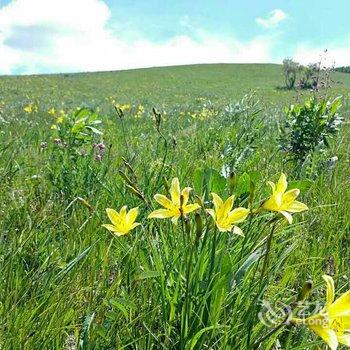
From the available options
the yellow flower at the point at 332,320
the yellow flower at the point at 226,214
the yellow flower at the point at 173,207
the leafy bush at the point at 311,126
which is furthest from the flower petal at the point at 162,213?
the leafy bush at the point at 311,126

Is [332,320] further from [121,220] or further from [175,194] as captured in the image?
[121,220]

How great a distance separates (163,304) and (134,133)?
5500 mm

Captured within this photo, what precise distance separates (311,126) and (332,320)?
327cm

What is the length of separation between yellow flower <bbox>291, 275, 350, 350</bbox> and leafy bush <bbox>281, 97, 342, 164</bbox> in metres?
3.05

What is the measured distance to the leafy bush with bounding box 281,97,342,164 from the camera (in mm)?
4035

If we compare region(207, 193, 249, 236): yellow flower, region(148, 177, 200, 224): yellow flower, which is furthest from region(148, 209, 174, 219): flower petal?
region(207, 193, 249, 236): yellow flower

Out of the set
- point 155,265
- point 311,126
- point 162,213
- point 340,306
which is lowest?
point 155,265

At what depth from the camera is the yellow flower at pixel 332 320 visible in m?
0.96

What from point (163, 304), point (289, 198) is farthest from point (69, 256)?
point (289, 198)

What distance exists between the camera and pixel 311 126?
407 centimetres

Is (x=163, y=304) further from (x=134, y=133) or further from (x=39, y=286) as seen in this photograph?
(x=134, y=133)

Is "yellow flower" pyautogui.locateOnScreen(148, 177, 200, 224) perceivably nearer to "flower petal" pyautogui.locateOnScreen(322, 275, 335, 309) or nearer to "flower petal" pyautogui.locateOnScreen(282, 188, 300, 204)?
"flower petal" pyautogui.locateOnScreen(282, 188, 300, 204)

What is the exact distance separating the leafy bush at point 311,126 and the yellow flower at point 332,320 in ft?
10.0

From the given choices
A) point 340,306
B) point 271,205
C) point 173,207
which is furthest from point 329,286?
point 173,207
